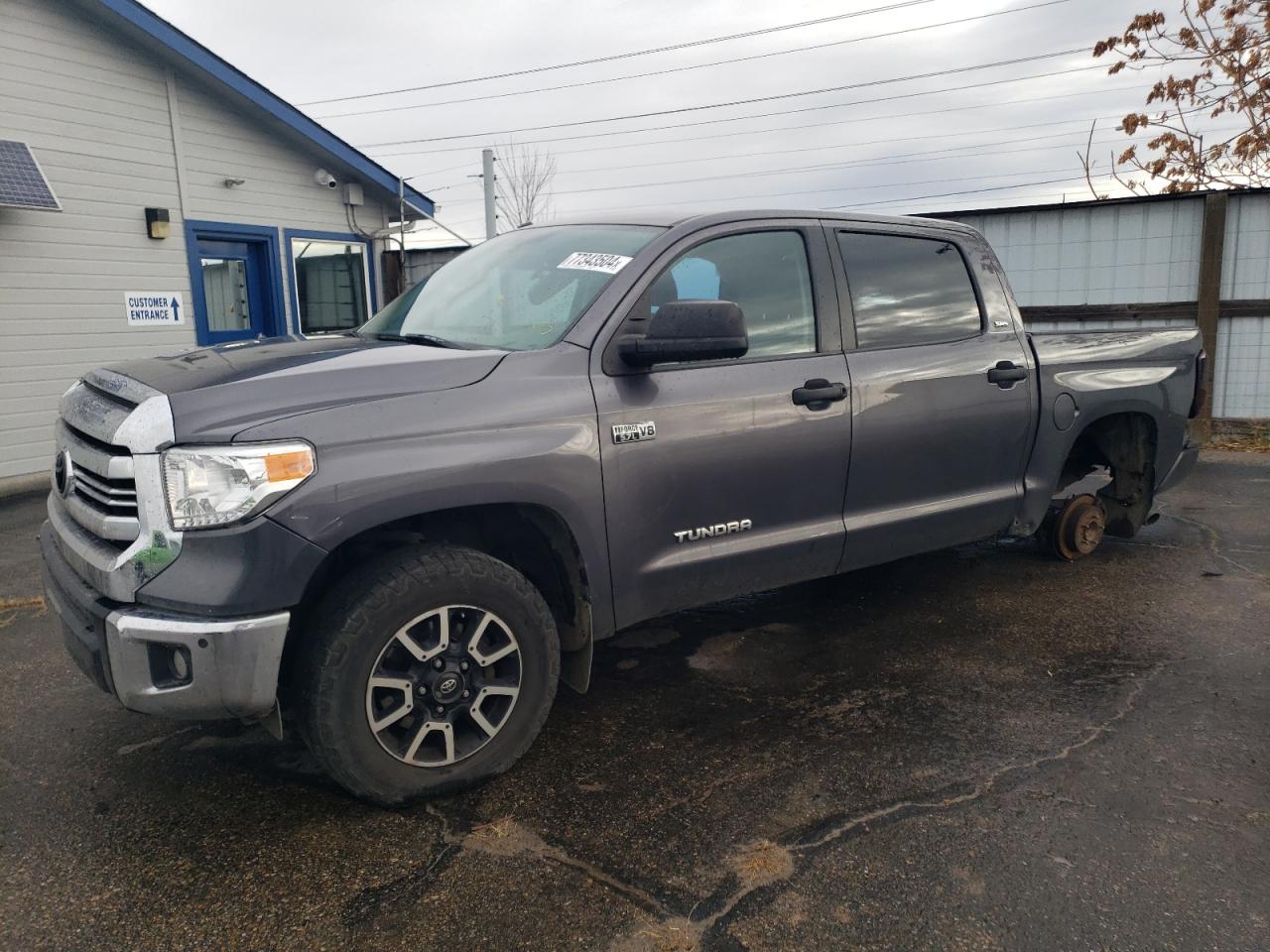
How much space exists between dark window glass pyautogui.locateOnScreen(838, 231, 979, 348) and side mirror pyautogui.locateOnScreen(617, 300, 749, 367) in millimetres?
1003

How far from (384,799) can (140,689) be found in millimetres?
752

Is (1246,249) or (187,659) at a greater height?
(1246,249)

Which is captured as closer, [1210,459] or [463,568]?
[463,568]

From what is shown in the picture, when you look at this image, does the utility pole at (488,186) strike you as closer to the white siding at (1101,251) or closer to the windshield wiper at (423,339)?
the white siding at (1101,251)

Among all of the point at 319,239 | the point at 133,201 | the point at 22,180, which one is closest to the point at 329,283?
the point at 319,239

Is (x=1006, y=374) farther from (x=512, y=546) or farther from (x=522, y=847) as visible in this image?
(x=522, y=847)

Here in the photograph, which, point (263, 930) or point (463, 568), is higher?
point (463, 568)

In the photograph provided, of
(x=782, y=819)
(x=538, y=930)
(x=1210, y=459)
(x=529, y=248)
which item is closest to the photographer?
(x=538, y=930)

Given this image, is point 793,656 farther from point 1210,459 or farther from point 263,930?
point 1210,459

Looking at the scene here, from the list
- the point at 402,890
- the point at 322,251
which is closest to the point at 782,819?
the point at 402,890

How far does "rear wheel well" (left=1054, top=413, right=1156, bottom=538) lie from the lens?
203 inches

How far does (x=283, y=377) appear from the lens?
2693mm

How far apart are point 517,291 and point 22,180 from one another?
23.4ft

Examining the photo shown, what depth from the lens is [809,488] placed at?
3625 mm
